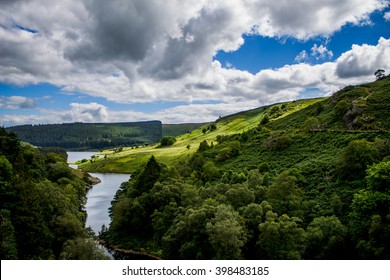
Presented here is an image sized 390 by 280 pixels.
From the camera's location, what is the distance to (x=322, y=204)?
74.4 meters

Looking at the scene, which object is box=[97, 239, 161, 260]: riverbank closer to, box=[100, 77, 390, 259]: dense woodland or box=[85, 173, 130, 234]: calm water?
box=[100, 77, 390, 259]: dense woodland

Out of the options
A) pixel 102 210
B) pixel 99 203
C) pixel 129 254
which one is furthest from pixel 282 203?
pixel 99 203

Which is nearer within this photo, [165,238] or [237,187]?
[165,238]

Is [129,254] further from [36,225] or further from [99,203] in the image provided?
[99,203]

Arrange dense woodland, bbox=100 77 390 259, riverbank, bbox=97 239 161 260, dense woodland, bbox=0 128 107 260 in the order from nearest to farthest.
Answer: dense woodland, bbox=0 128 107 260
dense woodland, bbox=100 77 390 259
riverbank, bbox=97 239 161 260

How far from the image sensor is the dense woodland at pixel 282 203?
180 feet

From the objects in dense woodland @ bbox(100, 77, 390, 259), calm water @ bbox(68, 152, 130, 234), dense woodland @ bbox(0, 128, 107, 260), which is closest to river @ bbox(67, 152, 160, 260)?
calm water @ bbox(68, 152, 130, 234)

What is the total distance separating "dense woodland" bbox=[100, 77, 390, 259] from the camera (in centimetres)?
5488

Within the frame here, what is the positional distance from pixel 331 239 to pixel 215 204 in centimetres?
2149

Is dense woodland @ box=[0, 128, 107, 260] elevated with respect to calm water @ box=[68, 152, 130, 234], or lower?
elevated

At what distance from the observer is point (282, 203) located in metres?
68.1

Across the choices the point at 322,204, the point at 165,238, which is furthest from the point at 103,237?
the point at 322,204

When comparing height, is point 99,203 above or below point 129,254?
above
